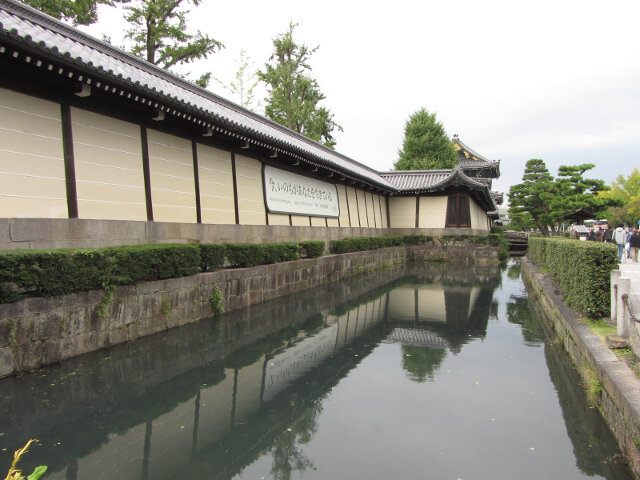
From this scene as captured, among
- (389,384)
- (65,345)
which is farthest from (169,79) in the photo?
(389,384)

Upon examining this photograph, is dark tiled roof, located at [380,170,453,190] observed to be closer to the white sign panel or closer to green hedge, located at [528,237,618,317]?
the white sign panel

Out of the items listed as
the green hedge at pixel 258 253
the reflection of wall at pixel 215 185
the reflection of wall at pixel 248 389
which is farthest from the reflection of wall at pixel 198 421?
the reflection of wall at pixel 215 185

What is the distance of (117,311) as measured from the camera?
6.36m

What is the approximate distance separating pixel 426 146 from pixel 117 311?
Result: 3539 centimetres

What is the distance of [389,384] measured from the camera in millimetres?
5348

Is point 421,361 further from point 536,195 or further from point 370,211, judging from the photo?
point 536,195

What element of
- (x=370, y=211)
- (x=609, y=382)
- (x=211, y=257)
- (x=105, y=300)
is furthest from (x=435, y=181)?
(x=609, y=382)

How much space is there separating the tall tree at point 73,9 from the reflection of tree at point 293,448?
19.4 meters

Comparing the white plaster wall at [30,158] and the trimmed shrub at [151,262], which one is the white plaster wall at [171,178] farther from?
the white plaster wall at [30,158]

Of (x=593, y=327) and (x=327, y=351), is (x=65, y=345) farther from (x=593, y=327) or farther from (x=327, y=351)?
(x=593, y=327)

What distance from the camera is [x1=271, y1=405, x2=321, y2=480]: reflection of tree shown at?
11.4ft

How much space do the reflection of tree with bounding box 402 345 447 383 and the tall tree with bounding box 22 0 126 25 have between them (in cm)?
1900

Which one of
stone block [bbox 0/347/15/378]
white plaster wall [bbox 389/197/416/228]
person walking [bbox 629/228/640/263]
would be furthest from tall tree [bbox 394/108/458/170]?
stone block [bbox 0/347/15/378]

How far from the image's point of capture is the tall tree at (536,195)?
34.1 metres
